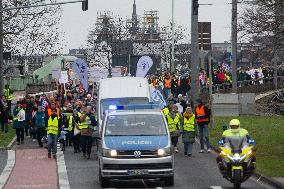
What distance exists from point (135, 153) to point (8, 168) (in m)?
7.33

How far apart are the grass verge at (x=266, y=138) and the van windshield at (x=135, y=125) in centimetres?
302

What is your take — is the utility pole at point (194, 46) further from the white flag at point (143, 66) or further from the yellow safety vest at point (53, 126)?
the white flag at point (143, 66)

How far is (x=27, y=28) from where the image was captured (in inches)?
1858

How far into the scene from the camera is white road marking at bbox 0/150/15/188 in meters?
24.1

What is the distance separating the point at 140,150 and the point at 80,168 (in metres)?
5.76

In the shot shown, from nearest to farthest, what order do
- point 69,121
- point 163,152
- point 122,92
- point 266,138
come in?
point 163,152 < point 122,92 < point 69,121 < point 266,138

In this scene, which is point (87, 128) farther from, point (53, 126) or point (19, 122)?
point (19, 122)

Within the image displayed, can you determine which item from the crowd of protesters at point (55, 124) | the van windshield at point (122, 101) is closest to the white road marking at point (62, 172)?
the crowd of protesters at point (55, 124)

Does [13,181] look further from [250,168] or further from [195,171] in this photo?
[250,168]

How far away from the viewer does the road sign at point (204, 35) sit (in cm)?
3712

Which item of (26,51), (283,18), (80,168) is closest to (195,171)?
(80,168)

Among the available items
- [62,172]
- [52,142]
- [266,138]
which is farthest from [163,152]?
[266,138]

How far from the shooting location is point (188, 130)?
29.5m

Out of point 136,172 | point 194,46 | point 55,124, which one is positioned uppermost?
point 194,46
